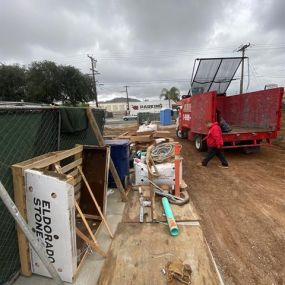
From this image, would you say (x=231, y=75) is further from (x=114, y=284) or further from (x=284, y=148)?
(x=114, y=284)

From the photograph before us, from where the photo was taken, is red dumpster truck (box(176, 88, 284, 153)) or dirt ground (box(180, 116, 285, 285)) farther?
red dumpster truck (box(176, 88, 284, 153))

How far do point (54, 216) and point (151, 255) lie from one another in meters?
1.38

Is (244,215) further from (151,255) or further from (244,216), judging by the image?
(151,255)

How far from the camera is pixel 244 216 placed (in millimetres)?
4129

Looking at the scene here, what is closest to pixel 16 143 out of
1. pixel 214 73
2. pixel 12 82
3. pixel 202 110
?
pixel 202 110

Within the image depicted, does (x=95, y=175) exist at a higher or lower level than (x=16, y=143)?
lower

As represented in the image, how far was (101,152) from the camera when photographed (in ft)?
13.8

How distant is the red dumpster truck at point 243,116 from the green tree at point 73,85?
3343 centimetres

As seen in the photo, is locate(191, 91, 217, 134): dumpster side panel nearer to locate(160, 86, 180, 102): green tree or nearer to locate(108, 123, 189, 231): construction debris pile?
locate(108, 123, 189, 231): construction debris pile

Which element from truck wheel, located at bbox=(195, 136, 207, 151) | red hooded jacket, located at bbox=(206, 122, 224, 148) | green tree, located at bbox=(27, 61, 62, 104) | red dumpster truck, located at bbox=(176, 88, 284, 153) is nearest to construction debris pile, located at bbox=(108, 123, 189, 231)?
red hooded jacket, located at bbox=(206, 122, 224, 148)

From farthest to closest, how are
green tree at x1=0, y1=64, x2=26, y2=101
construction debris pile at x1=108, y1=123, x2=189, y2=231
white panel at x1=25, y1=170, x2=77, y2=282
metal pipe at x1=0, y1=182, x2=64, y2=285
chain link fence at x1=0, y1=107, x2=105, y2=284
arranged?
green tree at x1=0, y1=64, x2=26, y2=101, construction debris pile at x1=108, y1=123, x2=189, y2=231, chain link fence at x1=0, y1=107, x2=105, y2=284, white panel at x1=25, y1=170, x2=77, y2=282, metal pipe at x1=0, y1=182, x2=64, y2=285

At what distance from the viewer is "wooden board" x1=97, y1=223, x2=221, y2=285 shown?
8.70ft

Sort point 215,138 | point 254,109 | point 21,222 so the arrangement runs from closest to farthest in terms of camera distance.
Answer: point 21,222 < point 215,138 < point 254,109

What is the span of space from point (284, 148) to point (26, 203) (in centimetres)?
1023
